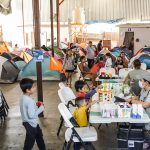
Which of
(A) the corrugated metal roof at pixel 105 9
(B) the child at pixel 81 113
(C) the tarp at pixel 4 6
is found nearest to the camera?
(B) the child at pixel 81 113

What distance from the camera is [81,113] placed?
4645mm

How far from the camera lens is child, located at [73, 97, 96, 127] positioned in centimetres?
464

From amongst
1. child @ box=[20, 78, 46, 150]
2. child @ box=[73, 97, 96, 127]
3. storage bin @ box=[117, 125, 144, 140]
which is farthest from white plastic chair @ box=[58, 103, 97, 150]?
storage bin @ box=[117, 125, 144, 140]

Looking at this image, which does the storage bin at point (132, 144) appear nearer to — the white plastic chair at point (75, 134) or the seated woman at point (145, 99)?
the seated woman at point (145, 99)

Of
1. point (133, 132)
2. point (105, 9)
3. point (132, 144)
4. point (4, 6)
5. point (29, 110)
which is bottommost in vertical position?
point (132, 144)

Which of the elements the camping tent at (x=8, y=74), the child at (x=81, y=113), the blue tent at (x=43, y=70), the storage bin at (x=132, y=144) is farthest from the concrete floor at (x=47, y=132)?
the blue tent at (x=43, y=70)

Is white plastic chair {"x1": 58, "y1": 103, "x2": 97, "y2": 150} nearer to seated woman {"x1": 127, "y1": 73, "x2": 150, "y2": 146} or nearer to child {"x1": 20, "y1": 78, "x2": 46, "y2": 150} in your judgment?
child {"x1": 20, "y1": 78, "x2": 46, "y2": 150}

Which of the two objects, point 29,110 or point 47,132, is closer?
point 29,110

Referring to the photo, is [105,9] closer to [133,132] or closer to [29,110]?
[133,132]

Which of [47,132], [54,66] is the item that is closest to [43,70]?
[54,66]

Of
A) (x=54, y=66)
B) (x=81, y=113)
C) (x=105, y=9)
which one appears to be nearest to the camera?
(x=81, y=113)

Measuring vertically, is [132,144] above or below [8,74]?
below

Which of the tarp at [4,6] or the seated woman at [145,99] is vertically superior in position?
the tarp at [4,6]

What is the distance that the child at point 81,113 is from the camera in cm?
464
